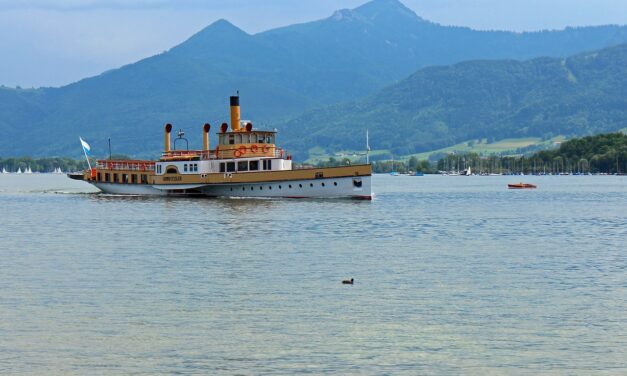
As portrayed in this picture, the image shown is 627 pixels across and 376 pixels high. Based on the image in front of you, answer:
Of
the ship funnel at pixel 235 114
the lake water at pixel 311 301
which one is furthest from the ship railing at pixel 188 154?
the lake water at pixel 311 301

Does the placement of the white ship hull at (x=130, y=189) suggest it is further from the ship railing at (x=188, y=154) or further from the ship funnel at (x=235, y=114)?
the ship funnel at (x=235, y=114)

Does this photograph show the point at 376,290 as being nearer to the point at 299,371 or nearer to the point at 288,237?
the point at 299,371

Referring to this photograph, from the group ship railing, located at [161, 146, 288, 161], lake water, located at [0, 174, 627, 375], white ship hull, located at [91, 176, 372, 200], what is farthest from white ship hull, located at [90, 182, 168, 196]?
lake water, located at [0, 174, 627, 375]

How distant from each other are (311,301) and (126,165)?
9763cm

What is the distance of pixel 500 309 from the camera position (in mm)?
40406

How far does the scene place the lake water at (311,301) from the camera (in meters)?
32.2

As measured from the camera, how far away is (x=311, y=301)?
1672 inches

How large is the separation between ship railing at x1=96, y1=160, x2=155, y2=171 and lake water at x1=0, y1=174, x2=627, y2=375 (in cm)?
5089

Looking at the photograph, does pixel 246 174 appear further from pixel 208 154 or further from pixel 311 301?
pixel 311 301

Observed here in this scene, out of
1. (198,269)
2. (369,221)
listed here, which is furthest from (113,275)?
(369,221)

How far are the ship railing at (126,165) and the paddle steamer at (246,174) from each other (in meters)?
1.25

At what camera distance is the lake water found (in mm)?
32219

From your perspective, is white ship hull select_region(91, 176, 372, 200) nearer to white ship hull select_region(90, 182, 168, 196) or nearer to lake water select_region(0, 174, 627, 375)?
white ship hull select_region(90, 182, 168, 196)

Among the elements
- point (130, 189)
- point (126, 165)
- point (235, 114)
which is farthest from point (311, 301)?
point (126, 165)
